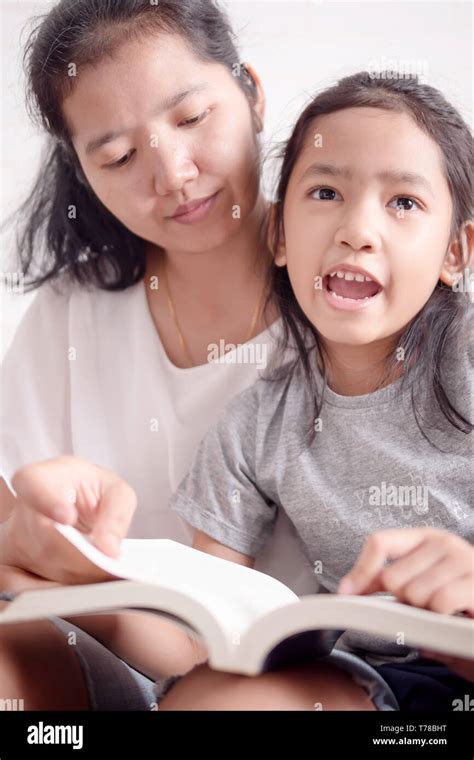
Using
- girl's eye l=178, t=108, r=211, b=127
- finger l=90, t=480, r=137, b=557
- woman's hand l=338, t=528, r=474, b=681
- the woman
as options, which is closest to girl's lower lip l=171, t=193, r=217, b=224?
the woman

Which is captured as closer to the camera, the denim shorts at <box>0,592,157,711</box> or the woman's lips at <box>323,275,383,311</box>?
the denim shorts at <box>0,592,157,711</box>

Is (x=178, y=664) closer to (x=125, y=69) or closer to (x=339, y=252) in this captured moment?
(x=339, y=252)

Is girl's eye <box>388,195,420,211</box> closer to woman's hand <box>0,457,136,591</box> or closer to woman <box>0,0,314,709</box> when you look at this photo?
woman <box>0,0,314,709</box>

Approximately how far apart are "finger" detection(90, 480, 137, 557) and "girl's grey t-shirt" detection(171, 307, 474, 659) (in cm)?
38

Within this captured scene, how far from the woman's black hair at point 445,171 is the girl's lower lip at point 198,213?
0.13m

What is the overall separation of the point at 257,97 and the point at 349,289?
480 millimetres

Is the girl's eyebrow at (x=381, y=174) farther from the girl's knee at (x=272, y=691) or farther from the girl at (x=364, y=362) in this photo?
the girl's knee at (x=272, y=691)

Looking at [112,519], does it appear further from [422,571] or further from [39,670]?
[422,571]

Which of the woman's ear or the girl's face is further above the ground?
the woman's ear

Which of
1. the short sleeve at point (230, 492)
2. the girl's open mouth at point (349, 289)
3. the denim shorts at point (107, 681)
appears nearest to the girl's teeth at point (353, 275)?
the girl's open mouth at point (349, 289)

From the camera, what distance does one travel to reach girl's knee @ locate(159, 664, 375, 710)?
929 mm
